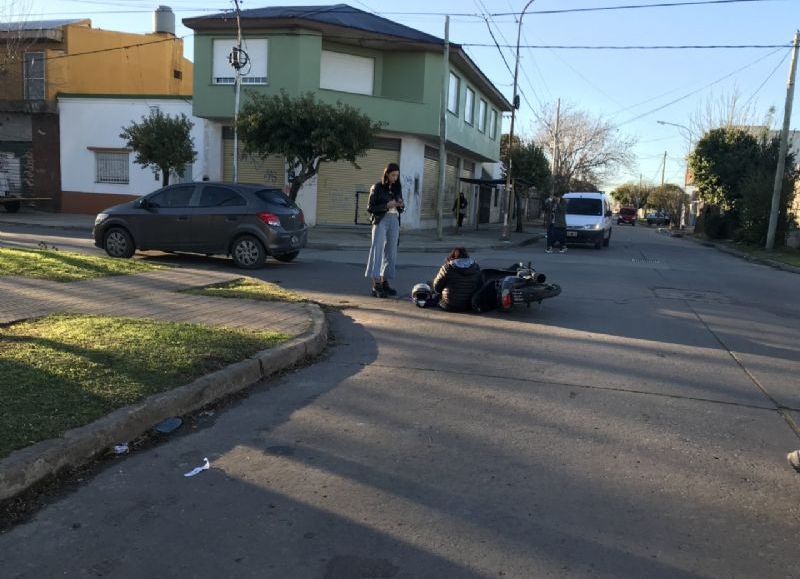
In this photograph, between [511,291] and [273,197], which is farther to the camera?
[273,197]

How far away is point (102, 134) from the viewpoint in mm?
27141

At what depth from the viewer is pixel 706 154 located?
108 feet

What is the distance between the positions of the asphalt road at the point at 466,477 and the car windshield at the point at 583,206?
1689 cm

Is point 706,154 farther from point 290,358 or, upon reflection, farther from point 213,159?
point 290,358

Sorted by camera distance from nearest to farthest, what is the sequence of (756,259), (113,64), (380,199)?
(380,199), (756,259), (113,64)

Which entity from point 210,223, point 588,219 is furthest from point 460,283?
point 588,219

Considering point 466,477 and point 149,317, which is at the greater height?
point 149,317

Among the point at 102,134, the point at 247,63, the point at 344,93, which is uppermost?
the point at 247,63

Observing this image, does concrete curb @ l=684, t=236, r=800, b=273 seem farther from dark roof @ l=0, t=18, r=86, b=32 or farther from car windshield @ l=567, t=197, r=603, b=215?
dark roof @ l=0, t=18, r=86, b=32

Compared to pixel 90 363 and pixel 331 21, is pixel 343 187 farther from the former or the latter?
pixel 90 363

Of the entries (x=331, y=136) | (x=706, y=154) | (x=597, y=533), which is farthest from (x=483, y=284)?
(x=706, y=154)

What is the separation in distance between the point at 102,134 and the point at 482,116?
763 inches

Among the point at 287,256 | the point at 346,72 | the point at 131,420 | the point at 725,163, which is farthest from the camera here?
the point at 725,163

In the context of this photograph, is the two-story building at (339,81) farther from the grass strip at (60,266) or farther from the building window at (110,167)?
the grass strip at (60,266)
